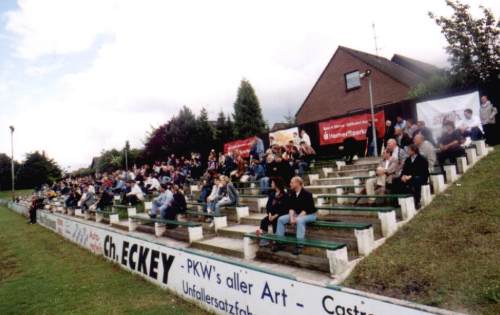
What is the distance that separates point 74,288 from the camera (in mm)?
8352

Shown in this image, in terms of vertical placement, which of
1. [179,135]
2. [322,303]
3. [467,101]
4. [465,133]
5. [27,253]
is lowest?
[27,253]

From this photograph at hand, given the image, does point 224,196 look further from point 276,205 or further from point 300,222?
point 300,222

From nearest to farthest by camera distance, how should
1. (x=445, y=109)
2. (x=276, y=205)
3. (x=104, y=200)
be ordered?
(x=276, y=205) < (x=445, y=109) < (x=104, y=200)

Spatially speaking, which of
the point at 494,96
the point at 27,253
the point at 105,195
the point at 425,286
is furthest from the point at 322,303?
the point at 105,195

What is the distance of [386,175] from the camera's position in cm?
840

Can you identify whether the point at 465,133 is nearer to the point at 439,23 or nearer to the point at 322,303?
the point at 322,303

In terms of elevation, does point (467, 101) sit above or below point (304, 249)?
above

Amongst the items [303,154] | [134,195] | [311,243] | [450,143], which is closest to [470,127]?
[450,143]

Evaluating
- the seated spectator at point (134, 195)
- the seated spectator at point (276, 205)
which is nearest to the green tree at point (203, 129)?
the seated spectator at point (134, 195)

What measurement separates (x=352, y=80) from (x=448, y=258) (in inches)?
998

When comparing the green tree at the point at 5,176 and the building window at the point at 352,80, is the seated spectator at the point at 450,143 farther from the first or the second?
the green tree at the point at 5,176

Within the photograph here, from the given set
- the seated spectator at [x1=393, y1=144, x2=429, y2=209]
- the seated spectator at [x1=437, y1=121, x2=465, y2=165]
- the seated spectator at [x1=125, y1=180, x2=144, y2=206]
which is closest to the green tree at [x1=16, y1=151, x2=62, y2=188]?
the seated spectator at [x1=125, y1=180, x2=144, y2=206]

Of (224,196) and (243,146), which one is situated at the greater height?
(243,146)

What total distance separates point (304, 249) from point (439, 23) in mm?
21182
